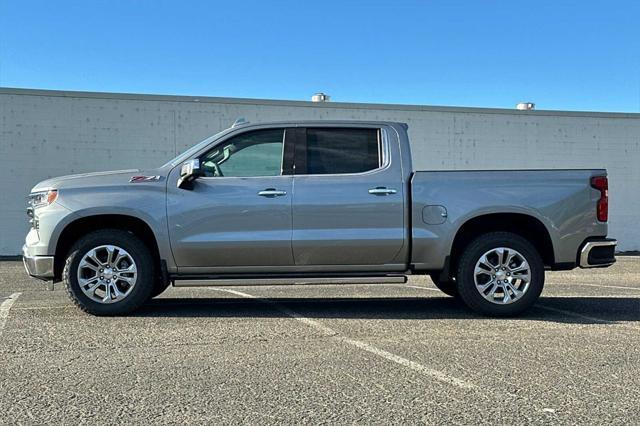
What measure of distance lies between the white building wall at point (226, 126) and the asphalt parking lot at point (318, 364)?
8.64m

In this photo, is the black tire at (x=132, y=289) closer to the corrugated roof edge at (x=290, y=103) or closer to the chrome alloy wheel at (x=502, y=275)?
the chrome alloy wheel at (x=502, y=275)

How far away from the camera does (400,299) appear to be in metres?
7.41

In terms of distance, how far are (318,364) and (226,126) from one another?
39.1 ft

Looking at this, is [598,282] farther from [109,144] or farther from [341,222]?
[109,144]

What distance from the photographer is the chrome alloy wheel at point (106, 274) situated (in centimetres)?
564

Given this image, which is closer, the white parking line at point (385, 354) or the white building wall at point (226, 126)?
the white parking line at point (385, 354)

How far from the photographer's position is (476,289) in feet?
19.0

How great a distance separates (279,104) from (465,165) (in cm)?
563

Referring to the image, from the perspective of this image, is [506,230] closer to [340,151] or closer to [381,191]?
[381,191]

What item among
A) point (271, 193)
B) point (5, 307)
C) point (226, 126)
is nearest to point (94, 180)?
point (271, 193)

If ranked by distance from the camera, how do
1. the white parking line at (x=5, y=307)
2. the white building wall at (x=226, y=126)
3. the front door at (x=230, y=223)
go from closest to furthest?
the white parking line at (x=5, y=307), the front door at (x=230, y=223), the white building wall at (x=226, y=126)

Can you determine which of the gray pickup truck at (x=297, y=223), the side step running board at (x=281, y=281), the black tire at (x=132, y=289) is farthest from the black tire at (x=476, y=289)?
the black tire at (x=132, y=289)

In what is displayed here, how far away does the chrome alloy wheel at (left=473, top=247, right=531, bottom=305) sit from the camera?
19.0 ft

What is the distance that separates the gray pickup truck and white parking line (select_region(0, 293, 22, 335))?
53cm
